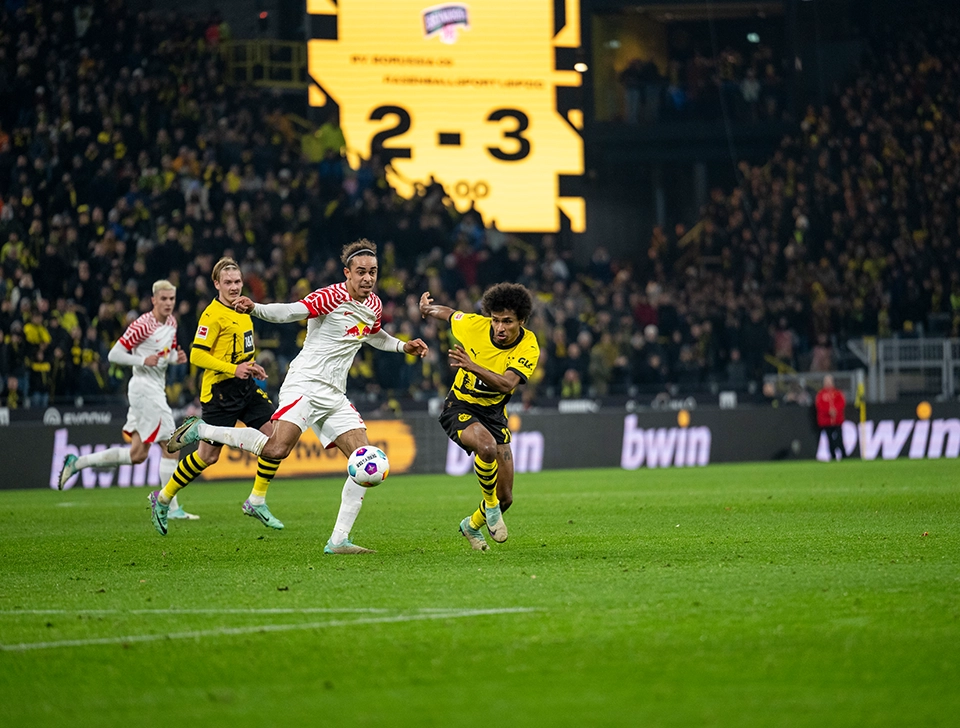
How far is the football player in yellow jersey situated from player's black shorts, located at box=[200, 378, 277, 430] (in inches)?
140

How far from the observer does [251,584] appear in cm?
750

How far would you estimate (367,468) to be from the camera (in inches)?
356

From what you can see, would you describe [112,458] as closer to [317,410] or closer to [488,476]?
[317,410]

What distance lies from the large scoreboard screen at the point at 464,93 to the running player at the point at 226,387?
1838 centimetres

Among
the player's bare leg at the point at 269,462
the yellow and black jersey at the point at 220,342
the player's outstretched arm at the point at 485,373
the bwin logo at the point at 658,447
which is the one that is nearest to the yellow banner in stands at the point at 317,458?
the bwin logo at the point at 658,447

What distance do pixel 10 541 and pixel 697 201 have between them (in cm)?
2939

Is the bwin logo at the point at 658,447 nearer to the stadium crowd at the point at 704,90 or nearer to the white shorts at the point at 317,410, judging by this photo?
the stadium crowd at the point at 704,90

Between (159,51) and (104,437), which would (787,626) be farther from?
(159,51)

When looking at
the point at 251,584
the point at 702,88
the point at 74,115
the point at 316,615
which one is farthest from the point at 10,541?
the point at 702,88

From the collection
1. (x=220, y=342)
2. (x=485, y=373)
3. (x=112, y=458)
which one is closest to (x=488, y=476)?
(x=485, y=373)

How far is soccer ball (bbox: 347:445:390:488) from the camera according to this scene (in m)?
9.05

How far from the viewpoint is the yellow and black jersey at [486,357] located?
9406 mm

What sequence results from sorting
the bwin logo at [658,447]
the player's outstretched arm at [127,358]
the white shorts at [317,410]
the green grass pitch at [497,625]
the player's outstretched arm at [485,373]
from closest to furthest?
the green grass pitch at [497,625] → the player's outstretched arm at [485,373] → the white shorts at [317,410] → the player's outstretched arm at [127,358] → the bwin logo at [658,447]

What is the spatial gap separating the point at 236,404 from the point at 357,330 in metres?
3.04
